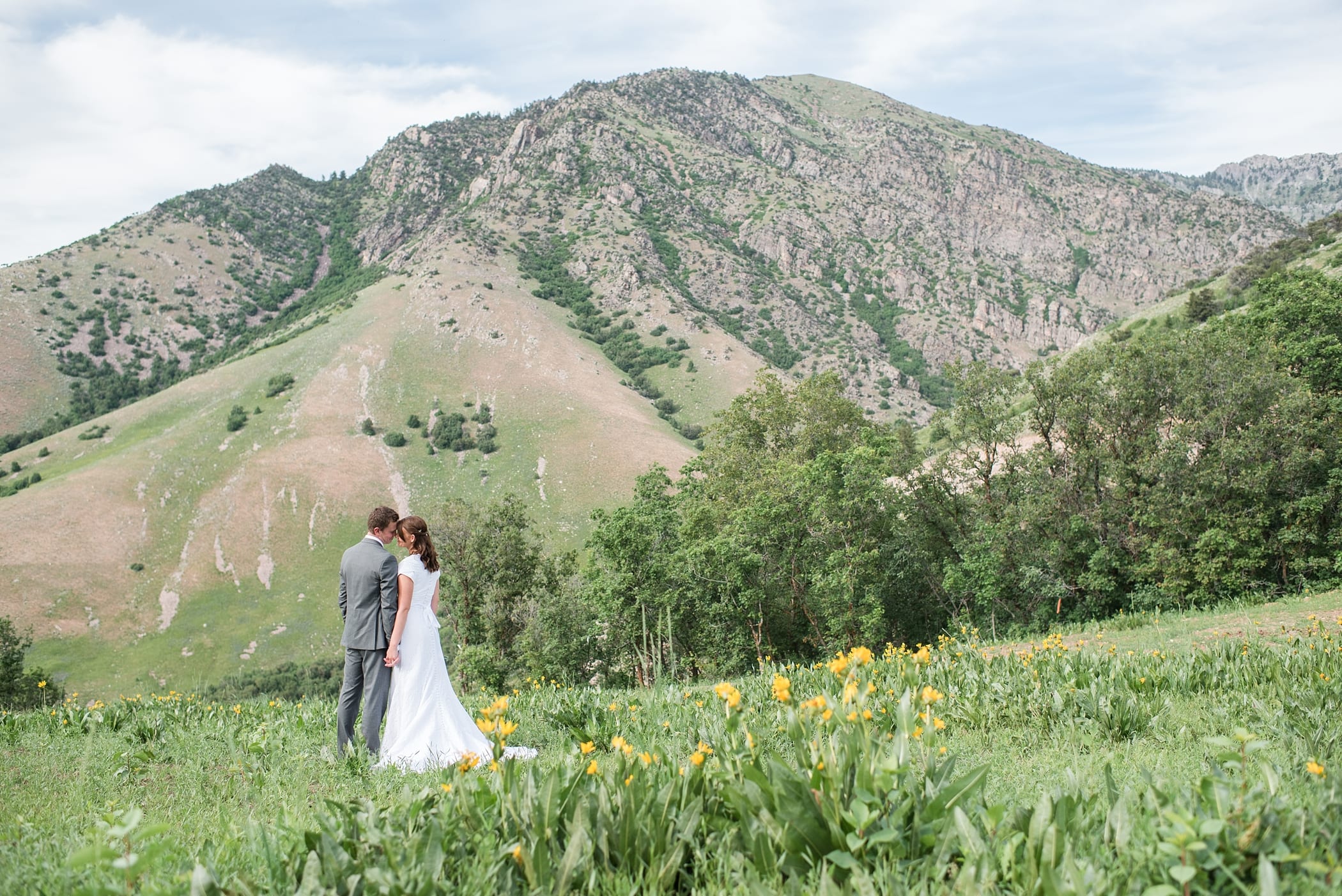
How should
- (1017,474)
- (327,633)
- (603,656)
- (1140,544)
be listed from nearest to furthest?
(1140,544) < (1017,474) < (603,656) < (327,633)

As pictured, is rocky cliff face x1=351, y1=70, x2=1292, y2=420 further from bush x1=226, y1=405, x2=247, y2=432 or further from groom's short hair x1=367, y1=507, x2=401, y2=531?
groom's short hair x1=367, y1=507, x2=401, y2=531

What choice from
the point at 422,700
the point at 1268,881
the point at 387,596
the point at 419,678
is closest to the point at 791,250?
the point at 387,596

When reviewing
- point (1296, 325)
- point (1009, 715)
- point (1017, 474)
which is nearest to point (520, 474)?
point (1017, 474)

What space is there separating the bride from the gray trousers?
0.28 ft

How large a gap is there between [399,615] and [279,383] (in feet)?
340

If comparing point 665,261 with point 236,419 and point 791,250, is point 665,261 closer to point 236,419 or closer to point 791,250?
point 791,250

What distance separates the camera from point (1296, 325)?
87.3 ft

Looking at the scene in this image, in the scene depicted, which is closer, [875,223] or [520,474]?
[520,474]

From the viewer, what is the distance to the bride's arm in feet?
20.6

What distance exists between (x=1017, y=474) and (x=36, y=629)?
7433cm

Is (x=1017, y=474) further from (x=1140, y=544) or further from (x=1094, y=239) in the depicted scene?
(x=1094, y=239)

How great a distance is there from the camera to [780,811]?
2820 millimetres

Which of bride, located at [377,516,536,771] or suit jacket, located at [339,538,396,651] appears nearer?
bride, located at [377,516,536,771]

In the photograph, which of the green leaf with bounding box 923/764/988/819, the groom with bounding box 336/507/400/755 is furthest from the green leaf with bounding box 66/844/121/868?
the groom with bounding box 336/507/400/755
